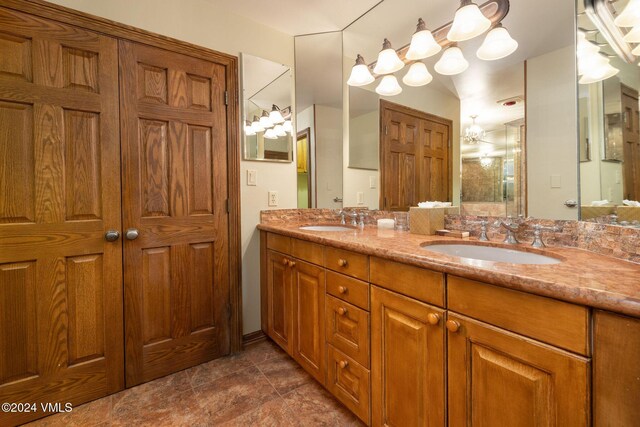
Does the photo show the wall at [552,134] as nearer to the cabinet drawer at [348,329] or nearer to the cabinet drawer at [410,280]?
the cabinet drawer at [410,280]

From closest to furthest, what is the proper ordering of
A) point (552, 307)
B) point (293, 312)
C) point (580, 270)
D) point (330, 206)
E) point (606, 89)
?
point (552, 307)
point (580, 270)
point (606, 89)
point (293, 312)
point (330, 206)

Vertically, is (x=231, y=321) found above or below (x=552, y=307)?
below

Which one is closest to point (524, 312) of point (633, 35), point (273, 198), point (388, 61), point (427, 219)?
point (427, 219)

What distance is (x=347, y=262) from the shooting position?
51.5 inches

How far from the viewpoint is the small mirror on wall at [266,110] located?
205 cm

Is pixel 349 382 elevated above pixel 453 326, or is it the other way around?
pixel 453 326

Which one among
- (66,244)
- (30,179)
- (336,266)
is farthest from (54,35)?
(336,266)

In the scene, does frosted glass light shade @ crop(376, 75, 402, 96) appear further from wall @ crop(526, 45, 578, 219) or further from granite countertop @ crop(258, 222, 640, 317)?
granite countertop @ crop(258, 222, 640, 317)

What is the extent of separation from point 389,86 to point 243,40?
1095mm

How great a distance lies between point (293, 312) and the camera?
67.7 inches

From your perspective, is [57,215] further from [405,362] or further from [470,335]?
[470,335]

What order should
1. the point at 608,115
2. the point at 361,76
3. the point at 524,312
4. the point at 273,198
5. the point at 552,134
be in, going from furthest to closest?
1. the point at 273,198
2. the point at 361,76
3. the point at 552,134
4. the point at 608,115
5. the point at 524,312

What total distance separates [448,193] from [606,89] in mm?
747

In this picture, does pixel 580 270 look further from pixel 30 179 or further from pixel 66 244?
pixel 30 179
